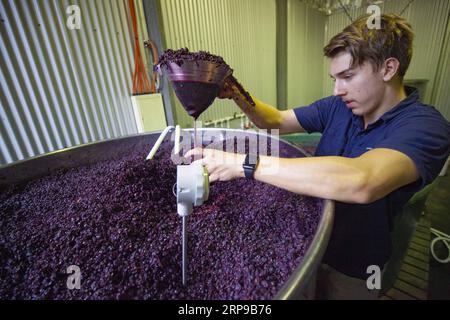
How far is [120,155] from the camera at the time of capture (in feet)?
3.97

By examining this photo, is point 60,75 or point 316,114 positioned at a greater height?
point 60,75

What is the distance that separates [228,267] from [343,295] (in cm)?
54

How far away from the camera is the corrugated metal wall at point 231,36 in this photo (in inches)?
77.7

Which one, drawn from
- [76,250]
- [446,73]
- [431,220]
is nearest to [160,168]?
[76,250]

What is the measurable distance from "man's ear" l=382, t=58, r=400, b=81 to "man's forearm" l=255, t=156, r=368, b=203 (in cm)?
47

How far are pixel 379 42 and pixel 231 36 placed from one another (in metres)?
1.96

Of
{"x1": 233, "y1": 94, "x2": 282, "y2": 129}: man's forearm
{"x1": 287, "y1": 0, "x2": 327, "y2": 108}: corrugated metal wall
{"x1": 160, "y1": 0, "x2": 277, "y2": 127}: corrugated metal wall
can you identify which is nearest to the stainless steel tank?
{"x1": 233, "y1": 94, "x2": 282, "y2": 129}: man's forearm

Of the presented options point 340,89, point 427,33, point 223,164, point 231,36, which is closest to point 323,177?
point 223,164

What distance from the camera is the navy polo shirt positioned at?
2.18 ft

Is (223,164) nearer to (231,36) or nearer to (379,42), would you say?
(379,42)

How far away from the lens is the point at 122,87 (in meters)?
1.73

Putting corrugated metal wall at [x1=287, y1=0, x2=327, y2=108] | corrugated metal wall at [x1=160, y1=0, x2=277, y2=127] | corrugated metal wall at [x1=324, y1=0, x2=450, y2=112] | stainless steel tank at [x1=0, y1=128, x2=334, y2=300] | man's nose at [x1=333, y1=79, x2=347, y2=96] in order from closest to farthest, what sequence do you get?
stainless steel tank at [x1=0, y1=128, x2=334, y2=300] → man's nose at [x1=333, y1=79, x2=347, y2=96] → corrugated metal wall at [x1=160, y1=0, x2=277, y2=127] → corrugated metal wall at [x1=287, y1=0, x2=327, y2=108] → corrugated metal wall at [x1=324, y1=0, x2=450, y2=112]

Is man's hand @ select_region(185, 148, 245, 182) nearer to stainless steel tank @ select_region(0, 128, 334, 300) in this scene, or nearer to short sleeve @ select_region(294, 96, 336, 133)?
stainless steel tank @ select_region(0, 128, 334, 300)
